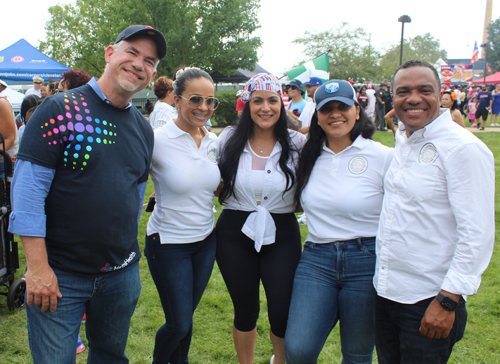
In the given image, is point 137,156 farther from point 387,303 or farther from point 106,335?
point 387,303

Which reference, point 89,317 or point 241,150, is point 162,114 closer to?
point 241,150

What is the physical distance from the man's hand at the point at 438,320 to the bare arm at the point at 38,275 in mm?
1809

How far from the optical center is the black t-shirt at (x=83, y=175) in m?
→ 1.83

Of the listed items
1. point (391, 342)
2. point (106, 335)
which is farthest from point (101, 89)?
point (391, 342)

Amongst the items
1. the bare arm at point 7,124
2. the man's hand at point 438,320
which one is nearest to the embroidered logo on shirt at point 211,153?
the man's hand at point 438,320

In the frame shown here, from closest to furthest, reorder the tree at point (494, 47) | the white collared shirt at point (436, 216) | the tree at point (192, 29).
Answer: the white collared shirt at point (436, 216), the tree at point (192, 29), the tree at point (494, 47)

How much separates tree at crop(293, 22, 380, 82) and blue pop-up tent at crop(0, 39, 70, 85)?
2455cm

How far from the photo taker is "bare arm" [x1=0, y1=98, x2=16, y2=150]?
404 cm

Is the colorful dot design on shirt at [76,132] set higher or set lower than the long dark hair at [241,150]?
higher

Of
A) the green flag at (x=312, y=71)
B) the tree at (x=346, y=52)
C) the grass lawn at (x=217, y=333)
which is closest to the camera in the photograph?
the grass lawn at (x=217, y=333)

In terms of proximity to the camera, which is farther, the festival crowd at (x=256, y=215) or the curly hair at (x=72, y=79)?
the curly hair at (x=72, y=79)

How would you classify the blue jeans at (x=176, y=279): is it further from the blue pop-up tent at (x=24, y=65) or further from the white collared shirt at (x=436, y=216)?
the blue pop-up tent at (x=24, y=65)

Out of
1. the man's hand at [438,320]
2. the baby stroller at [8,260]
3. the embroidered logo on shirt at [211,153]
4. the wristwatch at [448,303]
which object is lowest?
the baby stroller at [8,260]

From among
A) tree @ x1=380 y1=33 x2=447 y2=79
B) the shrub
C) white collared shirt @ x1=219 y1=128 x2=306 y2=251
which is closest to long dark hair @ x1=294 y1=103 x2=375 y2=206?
white collared shirt @ x1=219 y1=128 x2=306 y2=251
